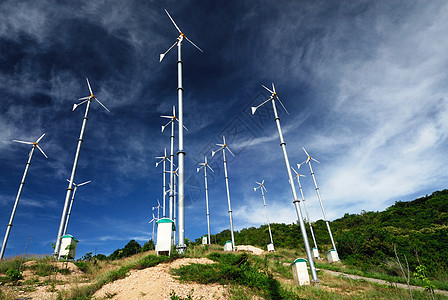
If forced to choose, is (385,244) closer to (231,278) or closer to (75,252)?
(231,278)

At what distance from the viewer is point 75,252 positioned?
2055 centimetres

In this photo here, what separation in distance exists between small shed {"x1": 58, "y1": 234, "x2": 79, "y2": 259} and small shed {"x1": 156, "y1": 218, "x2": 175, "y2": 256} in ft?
34.4

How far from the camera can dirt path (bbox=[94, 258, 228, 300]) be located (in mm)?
8445

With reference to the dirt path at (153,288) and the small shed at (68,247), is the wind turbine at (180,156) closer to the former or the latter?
the dirt path at (153,288)

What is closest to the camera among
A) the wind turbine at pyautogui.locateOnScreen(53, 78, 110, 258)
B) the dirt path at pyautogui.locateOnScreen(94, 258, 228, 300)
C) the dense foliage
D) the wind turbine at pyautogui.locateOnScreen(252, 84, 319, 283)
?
the dirt path at pyautogui.locateOnScreen(94, 258, 228, 300)

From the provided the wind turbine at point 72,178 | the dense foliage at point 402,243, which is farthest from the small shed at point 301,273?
the wind turbine at point 72,178

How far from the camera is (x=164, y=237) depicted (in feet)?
48.2

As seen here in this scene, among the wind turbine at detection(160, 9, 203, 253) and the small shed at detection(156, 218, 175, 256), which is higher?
the wind turbine at detection(160, 9, 203, 253)

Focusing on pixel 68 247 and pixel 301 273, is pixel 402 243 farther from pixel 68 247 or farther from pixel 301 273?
pixel 68 247

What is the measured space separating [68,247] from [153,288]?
15236 millimetres

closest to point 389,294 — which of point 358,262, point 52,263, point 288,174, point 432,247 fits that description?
point 288,174

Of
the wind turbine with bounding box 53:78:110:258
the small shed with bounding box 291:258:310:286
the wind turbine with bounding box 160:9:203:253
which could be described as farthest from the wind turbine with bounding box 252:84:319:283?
the wind turbine with bounding box 53:78:110:258

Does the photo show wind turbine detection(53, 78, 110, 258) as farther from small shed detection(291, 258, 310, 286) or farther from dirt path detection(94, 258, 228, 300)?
small shed detection(291, 258, 310, 286)

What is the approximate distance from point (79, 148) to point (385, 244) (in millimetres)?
38831
